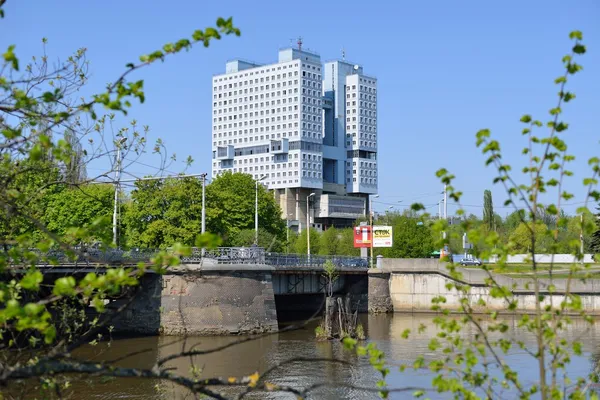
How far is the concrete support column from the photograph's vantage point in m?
65.6

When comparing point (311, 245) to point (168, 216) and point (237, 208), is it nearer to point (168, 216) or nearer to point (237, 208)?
point (237, 208)

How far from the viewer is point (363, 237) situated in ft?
249

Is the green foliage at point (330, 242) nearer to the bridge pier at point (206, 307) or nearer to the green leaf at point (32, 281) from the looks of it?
the bridge pier at point (206, 307)

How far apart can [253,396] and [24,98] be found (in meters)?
24.2

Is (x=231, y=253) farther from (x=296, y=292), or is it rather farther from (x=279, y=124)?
(x=279, y=124)

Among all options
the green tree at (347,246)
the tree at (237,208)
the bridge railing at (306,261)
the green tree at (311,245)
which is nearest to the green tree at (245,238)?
the tree at (237,208)

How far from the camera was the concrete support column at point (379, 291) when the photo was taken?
215 ft

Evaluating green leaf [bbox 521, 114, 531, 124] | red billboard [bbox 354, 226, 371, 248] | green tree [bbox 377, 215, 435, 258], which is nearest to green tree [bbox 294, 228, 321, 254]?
green tree [bbox 377, 215, 435, 258]

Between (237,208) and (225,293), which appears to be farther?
(237,208)

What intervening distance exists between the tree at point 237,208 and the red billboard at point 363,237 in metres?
7.49

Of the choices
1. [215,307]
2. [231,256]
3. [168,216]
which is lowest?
[215,307]

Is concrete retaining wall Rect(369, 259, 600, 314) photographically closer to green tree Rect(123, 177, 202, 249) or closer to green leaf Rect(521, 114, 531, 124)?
green tree Rect(123, 177, 202, 249)

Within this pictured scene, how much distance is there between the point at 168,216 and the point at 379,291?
17.8 m

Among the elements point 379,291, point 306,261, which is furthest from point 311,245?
point 306,261
